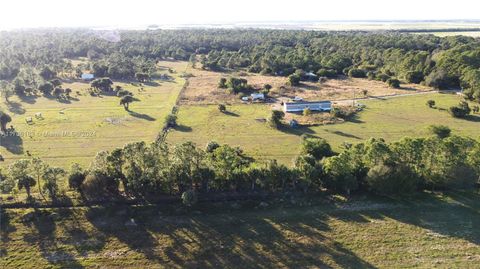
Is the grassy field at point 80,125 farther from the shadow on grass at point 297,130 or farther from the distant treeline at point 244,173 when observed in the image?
the shadow on grass at point 297,130

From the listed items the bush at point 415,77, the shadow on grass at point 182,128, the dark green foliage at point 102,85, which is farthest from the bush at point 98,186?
the bush at point 415,77

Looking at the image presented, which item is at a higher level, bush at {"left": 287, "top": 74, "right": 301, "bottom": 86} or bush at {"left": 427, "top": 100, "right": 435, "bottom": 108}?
bush at {"left": 287, "top": 74, "right": 301, "bottom": 86}

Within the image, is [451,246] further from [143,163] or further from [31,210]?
[31,210]

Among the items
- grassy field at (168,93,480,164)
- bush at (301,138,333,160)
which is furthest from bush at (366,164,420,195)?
grassy field at (168,93,480,164)

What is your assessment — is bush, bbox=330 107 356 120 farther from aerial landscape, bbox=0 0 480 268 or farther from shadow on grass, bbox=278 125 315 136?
shadow on grass, bbox=278 125 315 136

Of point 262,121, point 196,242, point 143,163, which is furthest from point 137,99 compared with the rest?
point 196,242

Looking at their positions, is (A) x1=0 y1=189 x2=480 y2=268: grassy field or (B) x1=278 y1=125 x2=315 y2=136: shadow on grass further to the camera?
(B) x1=278 y1=125 x2=315 y2=136: shadow on grass

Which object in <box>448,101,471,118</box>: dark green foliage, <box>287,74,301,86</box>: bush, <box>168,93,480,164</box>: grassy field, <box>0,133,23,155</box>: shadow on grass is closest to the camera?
<box>0,133,23,155</box>: shadow on grass

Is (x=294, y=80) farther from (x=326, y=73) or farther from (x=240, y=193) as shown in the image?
(x=240, y=193)
